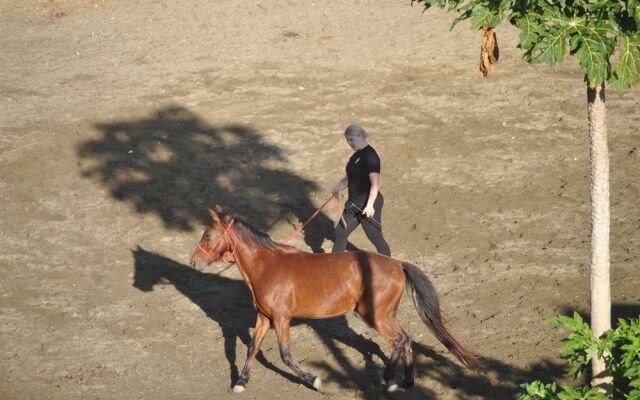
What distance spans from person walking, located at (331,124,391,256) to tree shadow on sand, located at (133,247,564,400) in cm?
101

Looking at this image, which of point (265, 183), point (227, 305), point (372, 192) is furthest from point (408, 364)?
point (265, 183)

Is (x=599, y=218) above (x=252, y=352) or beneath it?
above

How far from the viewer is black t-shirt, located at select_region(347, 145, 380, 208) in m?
11.1

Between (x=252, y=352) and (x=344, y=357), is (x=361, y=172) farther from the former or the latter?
(x=252, y=352)

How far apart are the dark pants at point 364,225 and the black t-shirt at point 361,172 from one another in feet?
0.41

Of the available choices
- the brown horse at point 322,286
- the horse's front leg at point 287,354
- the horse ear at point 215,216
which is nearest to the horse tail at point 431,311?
the brown horse at point 322,286

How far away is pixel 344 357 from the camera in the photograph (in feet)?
34.4

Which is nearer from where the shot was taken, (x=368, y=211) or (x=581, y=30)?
(x=581, y=30)

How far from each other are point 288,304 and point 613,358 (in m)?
3.29

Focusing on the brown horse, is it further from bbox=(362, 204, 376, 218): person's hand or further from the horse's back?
bbox=(362, 204, 376, 218): person's hand

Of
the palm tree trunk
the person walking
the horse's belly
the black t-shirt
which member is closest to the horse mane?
the horse's belly

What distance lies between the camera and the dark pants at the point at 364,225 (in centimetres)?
1146

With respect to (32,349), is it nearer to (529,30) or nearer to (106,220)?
(106,220)

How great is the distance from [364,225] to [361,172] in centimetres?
66
